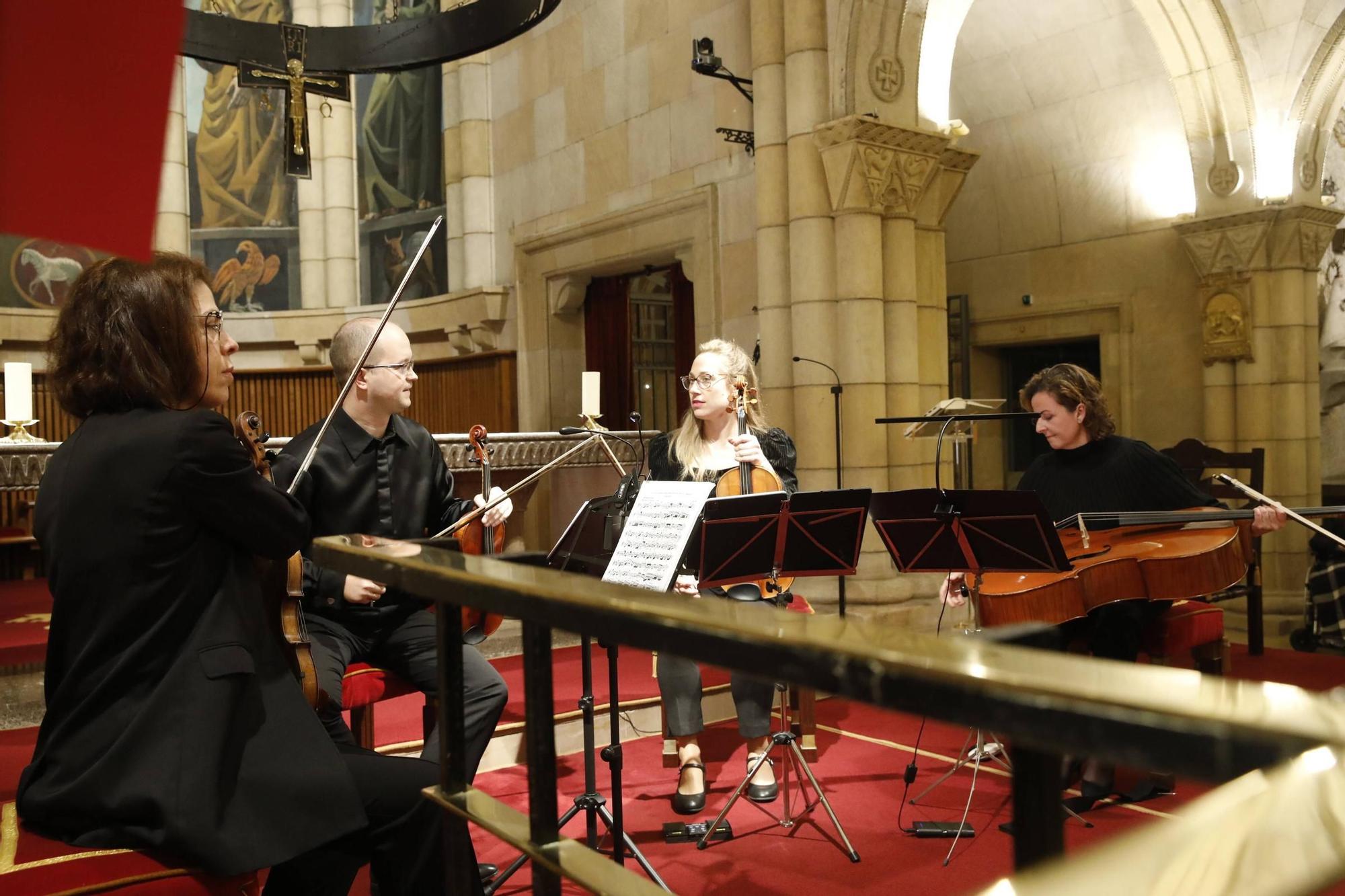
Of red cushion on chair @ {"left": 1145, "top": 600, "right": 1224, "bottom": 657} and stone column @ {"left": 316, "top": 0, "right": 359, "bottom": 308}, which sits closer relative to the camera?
red cushion on chair @ {"left": 1145, "top": 600, "right": 1224, "bottom": 657}

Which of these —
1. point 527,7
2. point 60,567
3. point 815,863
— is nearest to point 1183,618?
point 815,863

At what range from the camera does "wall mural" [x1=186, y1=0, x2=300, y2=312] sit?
11758 mm

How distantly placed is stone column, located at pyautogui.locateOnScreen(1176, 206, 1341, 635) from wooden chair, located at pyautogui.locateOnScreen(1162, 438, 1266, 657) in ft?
1.80

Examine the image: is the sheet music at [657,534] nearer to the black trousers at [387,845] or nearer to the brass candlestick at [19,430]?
the black trousers at [387,845]

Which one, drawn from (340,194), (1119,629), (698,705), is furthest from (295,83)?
(340,194)

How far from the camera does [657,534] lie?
277 cm

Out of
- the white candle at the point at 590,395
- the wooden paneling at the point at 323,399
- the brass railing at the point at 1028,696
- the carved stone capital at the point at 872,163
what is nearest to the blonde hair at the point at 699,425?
the white candle at the point at 590,395

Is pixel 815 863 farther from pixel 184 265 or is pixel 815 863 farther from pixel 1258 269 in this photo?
pixel 1258 269

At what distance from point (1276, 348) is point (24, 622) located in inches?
326

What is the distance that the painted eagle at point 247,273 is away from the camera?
38.5 ft

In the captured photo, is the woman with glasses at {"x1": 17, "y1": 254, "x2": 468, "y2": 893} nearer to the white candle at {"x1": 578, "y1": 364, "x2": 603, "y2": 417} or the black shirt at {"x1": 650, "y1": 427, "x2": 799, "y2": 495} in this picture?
the black shirt at {"x1": 650, "y1": 427, "x2": 799, "y2": 495}

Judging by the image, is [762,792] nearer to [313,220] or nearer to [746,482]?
[746,482]

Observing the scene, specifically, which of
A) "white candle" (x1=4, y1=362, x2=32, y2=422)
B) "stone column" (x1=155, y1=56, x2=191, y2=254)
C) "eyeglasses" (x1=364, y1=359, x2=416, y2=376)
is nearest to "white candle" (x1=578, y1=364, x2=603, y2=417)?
"white candle" (x1=4, y1=362, x2=32, y2=422)

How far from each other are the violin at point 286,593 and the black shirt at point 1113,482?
2.71m
